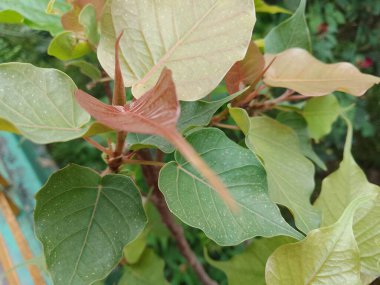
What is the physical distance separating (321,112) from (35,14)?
1.22ft

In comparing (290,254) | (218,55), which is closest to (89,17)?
(218,55)

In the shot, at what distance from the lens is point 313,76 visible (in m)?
0.40

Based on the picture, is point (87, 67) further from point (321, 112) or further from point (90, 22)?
point (321, 112)

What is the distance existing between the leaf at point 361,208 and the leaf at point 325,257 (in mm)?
43

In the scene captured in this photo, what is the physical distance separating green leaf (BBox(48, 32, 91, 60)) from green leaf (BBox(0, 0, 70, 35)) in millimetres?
43

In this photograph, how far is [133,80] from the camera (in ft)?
1.08

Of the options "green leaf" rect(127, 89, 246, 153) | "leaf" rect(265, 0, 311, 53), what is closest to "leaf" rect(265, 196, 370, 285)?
"green leaf" rect(127, 89, 246, 153)

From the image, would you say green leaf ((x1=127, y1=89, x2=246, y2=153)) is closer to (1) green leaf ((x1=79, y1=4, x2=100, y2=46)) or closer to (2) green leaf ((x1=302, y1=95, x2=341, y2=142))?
(1) green leaf ((x1=79, y1=4, x2=100, y2=46))

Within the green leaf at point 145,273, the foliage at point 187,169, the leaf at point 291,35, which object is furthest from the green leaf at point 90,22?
the green leaf at point 145,273

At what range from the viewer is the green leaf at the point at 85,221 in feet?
1.01

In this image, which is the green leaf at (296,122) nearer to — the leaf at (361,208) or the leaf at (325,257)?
the leaf at (361,208)

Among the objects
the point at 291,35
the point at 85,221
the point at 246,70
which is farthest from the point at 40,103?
the point at 291,35

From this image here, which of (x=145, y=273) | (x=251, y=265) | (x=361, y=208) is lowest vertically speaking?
(x=145, y=273)

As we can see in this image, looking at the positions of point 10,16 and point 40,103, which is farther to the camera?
point 10,16
